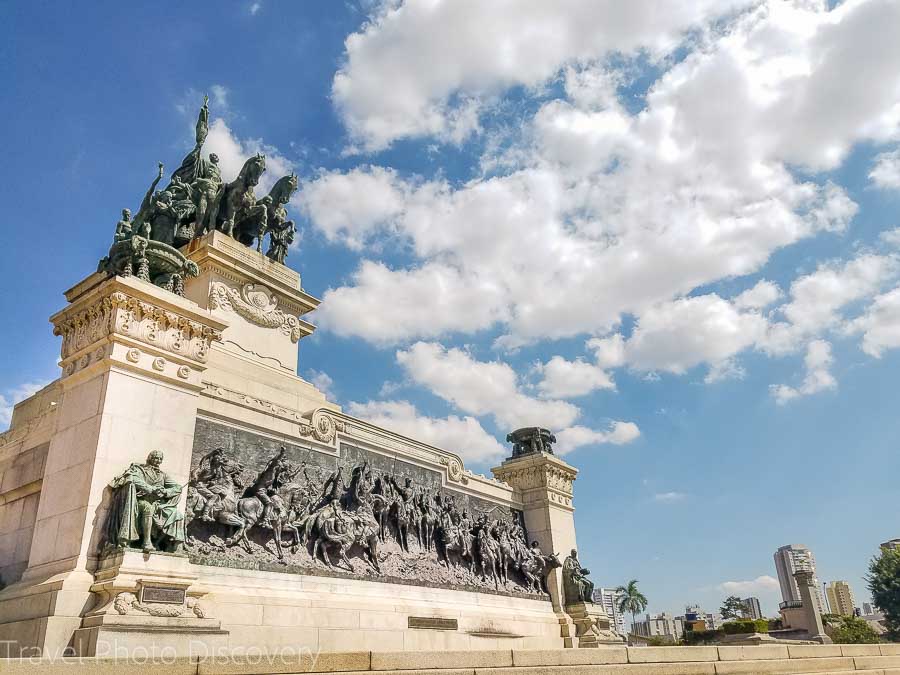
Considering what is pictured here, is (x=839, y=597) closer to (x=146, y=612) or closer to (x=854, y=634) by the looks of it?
(x=854, y=634)

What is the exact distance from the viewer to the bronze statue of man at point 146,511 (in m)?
12.9

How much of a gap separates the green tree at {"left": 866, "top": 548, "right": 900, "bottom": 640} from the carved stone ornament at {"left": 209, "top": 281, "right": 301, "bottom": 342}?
51502mm

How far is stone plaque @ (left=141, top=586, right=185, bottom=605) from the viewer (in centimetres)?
1235

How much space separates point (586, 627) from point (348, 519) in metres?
12.0

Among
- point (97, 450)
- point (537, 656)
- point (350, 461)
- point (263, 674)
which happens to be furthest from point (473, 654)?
point (350, 461)

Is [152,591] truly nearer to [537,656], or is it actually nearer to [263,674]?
[263,674]

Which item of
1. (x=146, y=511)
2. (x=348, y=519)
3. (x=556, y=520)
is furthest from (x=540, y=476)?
(x=146, y=511)

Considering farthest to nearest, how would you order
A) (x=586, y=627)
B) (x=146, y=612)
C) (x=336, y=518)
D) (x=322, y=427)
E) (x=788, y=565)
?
(x=788, y=565), (x=586, y=627), (x=322, y=427), (x=336, y=518), (x=146, y=612)

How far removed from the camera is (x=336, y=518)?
1766 cm

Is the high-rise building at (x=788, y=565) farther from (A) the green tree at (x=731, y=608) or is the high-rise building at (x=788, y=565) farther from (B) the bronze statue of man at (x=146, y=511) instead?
(B) the bronze statue of man at (x=146, y=511)

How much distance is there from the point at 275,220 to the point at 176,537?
12.7m

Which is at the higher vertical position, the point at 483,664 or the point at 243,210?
the point at 243,210

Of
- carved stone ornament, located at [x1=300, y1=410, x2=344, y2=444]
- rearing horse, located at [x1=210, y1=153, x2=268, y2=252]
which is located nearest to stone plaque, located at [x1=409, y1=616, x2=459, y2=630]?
carved stone ornament, located at [x1=300, y1=410, x2=344, y2=444]

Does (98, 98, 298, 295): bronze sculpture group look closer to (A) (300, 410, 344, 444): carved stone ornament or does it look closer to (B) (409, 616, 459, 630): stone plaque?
(A) (300, 410, 344, 444): carved stone ornament
